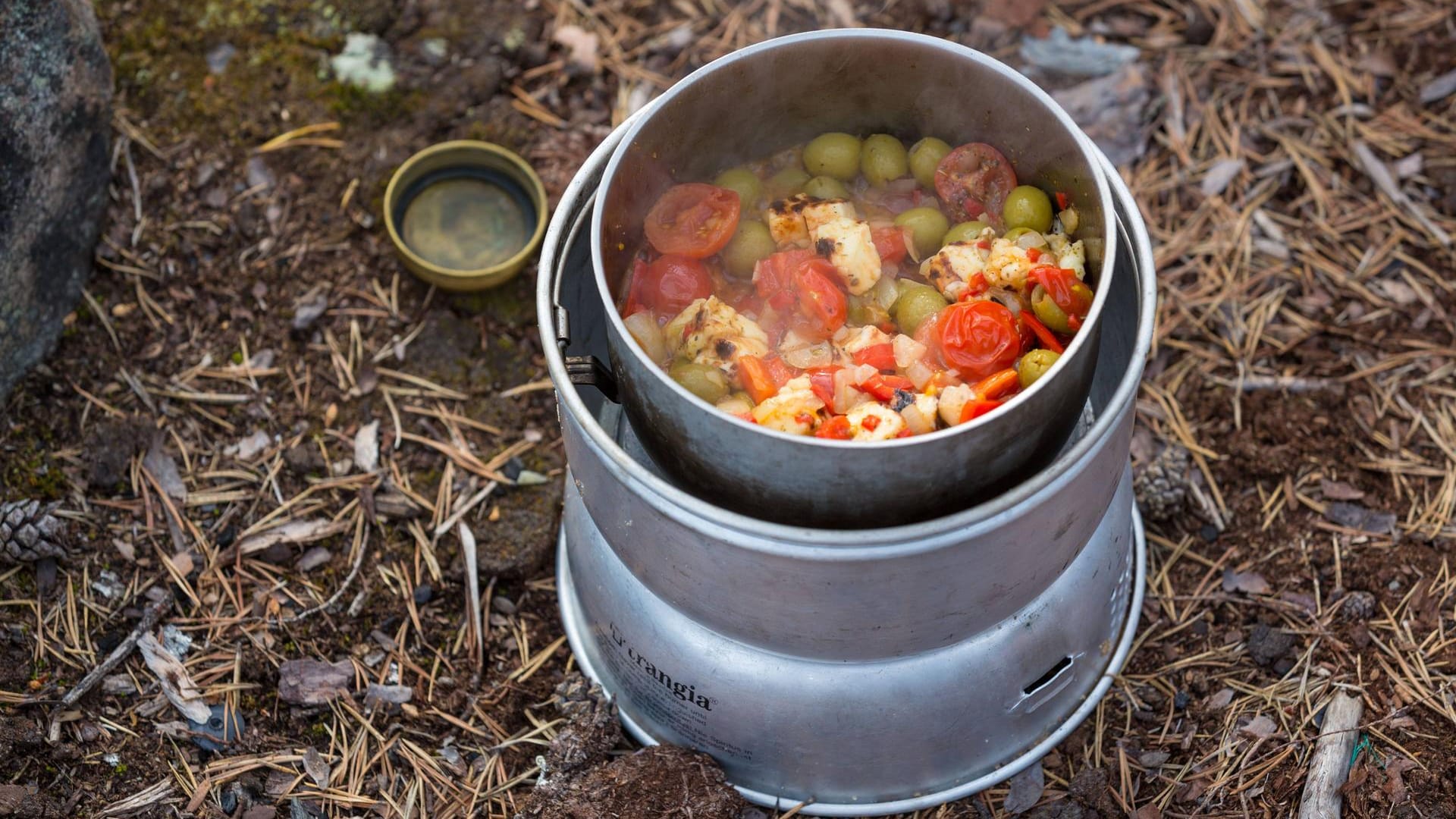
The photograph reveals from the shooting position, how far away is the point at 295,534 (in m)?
3.32

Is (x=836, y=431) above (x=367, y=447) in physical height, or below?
above

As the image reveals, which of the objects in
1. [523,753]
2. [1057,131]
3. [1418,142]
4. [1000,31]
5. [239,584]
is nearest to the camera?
[1057,131]

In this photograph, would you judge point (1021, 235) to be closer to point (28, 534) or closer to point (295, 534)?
point (295, 534)

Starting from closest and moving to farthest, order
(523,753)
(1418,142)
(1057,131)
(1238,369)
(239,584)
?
(1057,131), (523,753), (239,584), (1238,369), (1418,142)

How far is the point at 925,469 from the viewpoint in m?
2.17

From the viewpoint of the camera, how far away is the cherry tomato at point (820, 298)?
263cm

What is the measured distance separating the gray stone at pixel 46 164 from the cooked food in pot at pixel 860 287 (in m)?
1.93

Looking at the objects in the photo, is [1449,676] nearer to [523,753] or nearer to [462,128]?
[523,753]

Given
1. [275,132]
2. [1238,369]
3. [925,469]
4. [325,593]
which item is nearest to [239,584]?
[325,593]

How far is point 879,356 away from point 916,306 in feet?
0.50

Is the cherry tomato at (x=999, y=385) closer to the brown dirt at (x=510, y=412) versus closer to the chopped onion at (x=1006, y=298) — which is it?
the chopped onion at (x=1006, y=298)

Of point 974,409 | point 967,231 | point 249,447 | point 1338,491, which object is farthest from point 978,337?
point 249,447

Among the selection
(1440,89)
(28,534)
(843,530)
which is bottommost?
(28,534)

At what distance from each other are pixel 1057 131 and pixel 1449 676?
5.55ft
